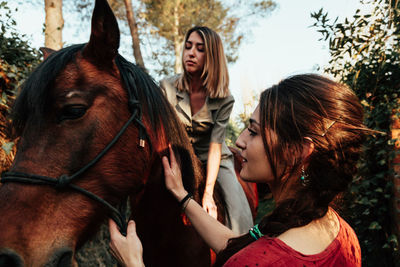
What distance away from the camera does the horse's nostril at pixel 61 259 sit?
4.11 feet

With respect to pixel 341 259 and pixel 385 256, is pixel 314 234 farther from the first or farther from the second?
pixel 385 256

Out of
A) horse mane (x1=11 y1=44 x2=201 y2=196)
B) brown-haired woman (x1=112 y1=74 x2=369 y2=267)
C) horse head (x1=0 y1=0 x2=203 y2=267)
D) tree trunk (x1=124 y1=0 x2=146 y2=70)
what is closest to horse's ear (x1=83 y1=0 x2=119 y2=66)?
horse head (x1=0 y1=0 x2=203 y2=267)

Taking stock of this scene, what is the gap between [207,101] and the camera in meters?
2.61

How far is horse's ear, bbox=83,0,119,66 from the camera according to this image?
1483 mm

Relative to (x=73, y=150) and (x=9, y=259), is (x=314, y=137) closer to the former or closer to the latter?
(x=73, y=150)

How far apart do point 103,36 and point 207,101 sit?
3.99ft

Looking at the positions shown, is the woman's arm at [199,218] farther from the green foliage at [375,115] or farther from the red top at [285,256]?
the green foliage at [375,115]

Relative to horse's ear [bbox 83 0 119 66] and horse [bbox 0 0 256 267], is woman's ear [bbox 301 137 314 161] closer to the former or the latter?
horse [bbox 0 0 256 267]

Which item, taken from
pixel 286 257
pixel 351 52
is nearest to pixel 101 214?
pixel 286 257

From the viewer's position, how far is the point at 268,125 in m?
1.38

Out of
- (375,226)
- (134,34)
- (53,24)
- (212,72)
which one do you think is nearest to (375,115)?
(375,226)

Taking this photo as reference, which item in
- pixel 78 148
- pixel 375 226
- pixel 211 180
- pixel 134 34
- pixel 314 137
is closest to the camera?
pixel 314 137

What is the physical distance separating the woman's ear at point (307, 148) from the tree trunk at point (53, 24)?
14.3ft

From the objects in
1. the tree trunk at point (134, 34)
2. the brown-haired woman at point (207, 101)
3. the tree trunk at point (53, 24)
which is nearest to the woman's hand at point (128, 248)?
the brown-haired woman at point (207, 101)
